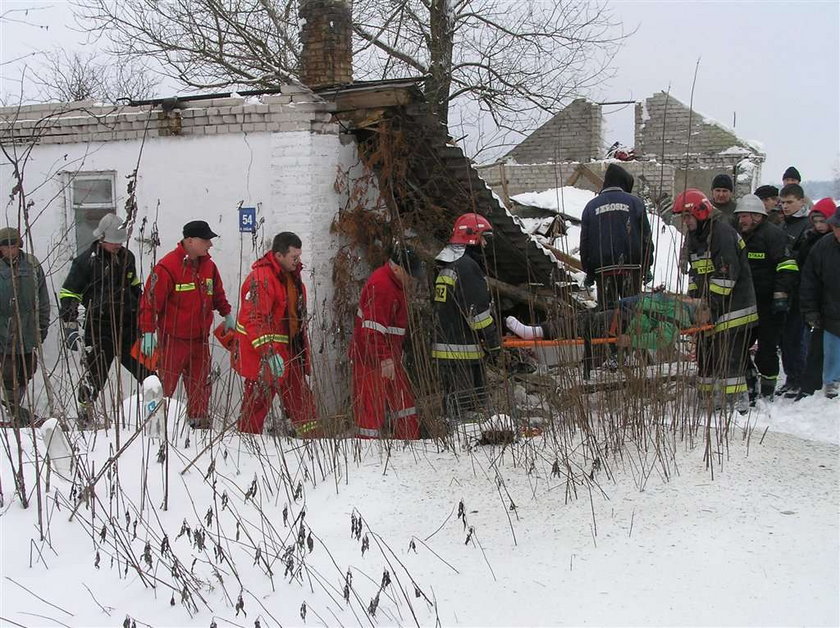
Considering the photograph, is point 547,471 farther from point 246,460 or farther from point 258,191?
point 258,191

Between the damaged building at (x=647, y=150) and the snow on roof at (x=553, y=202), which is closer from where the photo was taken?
the snow on roof at (x=553, y=202)

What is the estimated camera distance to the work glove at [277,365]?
541 cm

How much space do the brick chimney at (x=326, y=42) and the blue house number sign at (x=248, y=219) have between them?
1995 mm

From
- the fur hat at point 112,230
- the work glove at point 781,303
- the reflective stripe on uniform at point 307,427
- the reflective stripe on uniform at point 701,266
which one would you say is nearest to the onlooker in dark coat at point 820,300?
the work glove at point 781,303

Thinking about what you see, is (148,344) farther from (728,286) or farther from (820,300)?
(820,300)

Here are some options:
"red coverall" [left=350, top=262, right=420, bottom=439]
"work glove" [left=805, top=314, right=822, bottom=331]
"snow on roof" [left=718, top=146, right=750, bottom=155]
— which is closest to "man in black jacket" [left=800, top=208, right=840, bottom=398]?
"work glove" [left=805, top=314, right=822, bottom=331]

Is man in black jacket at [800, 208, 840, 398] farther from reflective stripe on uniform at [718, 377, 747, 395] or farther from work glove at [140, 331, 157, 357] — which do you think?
work glove at [140, 331, 157, 357]

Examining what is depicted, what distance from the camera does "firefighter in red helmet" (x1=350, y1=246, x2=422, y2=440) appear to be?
582 centimetres

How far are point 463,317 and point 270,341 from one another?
1.40 m

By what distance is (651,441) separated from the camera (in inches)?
170

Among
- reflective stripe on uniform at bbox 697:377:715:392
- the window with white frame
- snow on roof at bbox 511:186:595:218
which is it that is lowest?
reflective stripe on uniform at bbox 697:377:715:392

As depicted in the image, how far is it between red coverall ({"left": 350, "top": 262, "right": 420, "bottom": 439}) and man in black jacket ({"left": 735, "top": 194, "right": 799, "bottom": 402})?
263cm

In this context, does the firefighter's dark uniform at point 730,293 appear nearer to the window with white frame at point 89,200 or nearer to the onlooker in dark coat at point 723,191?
the onlooker in dark coat at point 723,191

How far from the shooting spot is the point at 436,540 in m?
3.58
